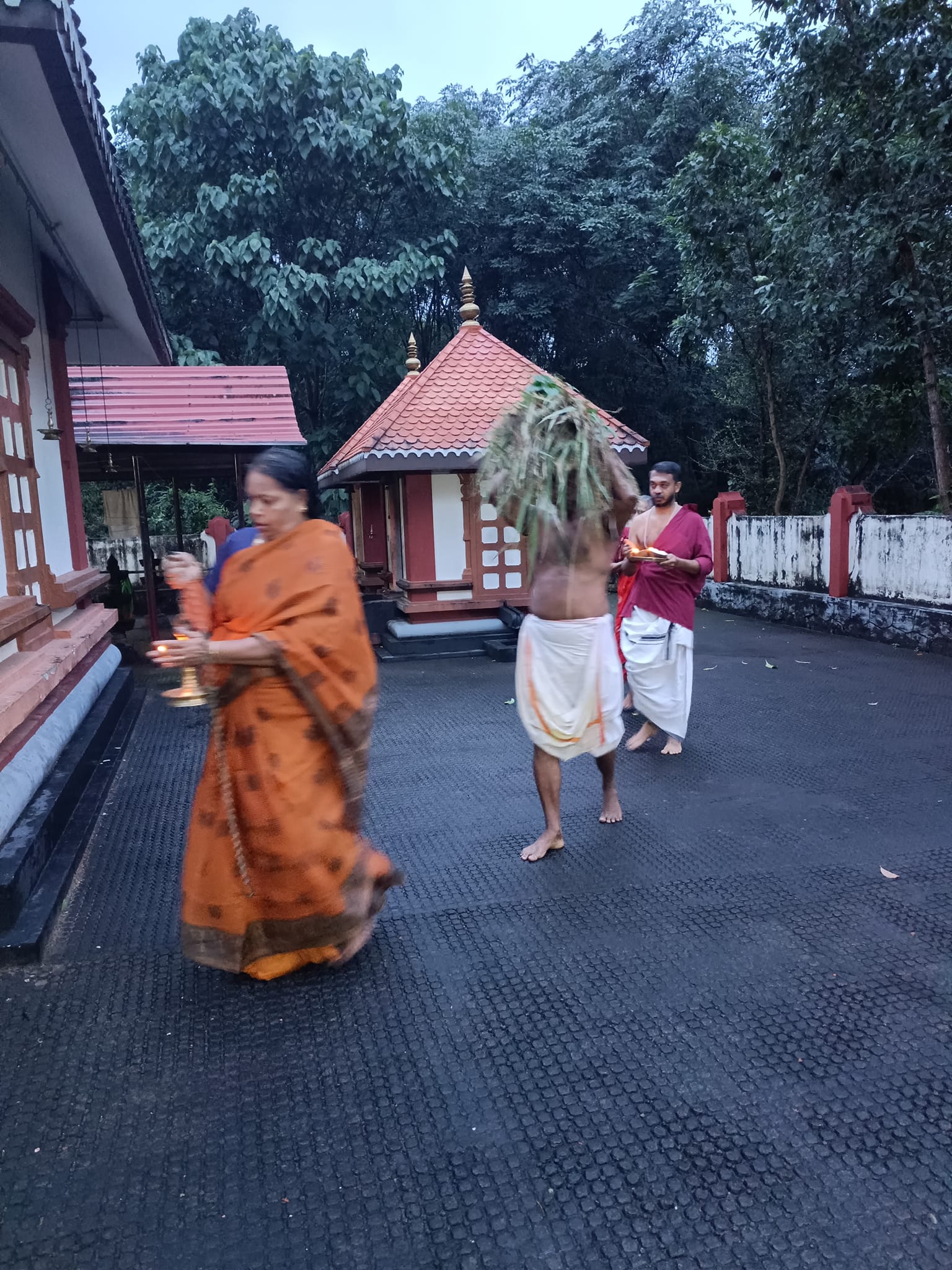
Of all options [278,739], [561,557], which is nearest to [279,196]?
[561,557]

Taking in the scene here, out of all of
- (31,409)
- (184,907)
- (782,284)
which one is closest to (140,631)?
(31,409)

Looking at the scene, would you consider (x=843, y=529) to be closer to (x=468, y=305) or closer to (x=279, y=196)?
(x=468, y=305)

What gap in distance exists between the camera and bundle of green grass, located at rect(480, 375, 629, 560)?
3633 millimetres

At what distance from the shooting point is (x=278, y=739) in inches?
107

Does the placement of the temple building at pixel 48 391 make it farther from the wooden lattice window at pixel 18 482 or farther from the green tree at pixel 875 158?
the green tree at pixel 875 158

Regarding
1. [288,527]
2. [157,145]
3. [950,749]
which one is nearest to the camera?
[288,527]

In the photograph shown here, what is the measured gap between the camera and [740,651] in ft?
30.0

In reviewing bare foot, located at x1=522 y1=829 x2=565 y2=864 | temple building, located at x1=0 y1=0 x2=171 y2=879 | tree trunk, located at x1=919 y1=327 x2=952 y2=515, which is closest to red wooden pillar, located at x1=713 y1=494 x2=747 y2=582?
tree trunk, located at x1=919 y1=327 x2=952 y2=515

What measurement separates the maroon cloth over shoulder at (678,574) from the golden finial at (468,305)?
5494 millimetres

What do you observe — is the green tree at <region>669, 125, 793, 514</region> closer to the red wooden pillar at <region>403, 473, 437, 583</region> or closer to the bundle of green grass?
the red wooden pillar at <region>403, 473, 437, 583</region>

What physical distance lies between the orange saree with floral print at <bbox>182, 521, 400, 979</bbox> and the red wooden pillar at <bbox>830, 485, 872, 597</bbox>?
849cm

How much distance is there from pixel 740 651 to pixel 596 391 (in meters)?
12.7

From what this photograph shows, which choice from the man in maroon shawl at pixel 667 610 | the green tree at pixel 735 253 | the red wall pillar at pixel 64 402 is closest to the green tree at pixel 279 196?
the green tree at pixel 735 253

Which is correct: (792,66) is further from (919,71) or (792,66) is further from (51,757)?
(51,757)
